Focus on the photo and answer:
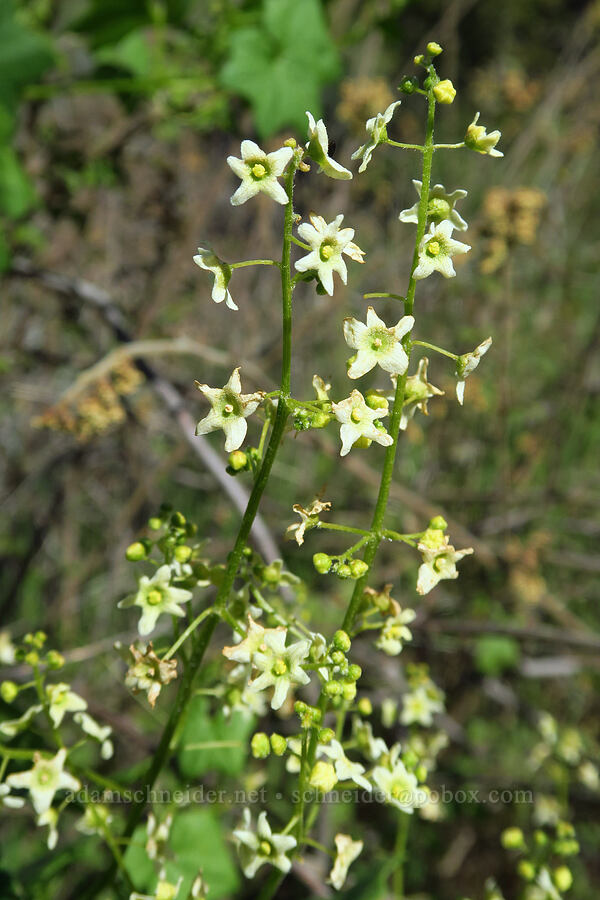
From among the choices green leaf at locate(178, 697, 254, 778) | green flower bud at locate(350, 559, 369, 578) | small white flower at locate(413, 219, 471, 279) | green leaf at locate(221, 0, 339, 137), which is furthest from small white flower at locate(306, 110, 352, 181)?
green leaf at locate(221, 0, 339, 137)

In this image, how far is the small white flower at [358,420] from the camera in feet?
3.52

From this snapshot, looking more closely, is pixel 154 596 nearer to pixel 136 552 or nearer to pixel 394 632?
pixel 136 552

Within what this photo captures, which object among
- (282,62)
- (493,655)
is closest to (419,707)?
(493,655)

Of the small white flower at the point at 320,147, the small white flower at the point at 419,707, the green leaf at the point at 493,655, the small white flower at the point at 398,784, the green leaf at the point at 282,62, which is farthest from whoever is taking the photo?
the green leaf at the point at 493,655

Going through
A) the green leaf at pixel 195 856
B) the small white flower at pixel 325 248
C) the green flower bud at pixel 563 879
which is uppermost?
the small white flower at pixel 325 248

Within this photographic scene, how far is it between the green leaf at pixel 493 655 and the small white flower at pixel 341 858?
2.47 m

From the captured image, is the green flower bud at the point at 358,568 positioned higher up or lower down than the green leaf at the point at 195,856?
higher up

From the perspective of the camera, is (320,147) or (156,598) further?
(156,598)

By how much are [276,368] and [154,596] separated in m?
3.17

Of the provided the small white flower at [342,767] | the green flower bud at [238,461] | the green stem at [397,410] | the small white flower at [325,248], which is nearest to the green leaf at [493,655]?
the small white flower at [342,767]

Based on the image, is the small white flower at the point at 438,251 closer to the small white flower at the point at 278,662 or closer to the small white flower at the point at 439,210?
the small white flower at the point at 439,210

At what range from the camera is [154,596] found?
1.26 m

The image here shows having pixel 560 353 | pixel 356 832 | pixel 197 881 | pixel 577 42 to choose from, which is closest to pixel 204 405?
pixel 356 832

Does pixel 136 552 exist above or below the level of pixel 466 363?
below
